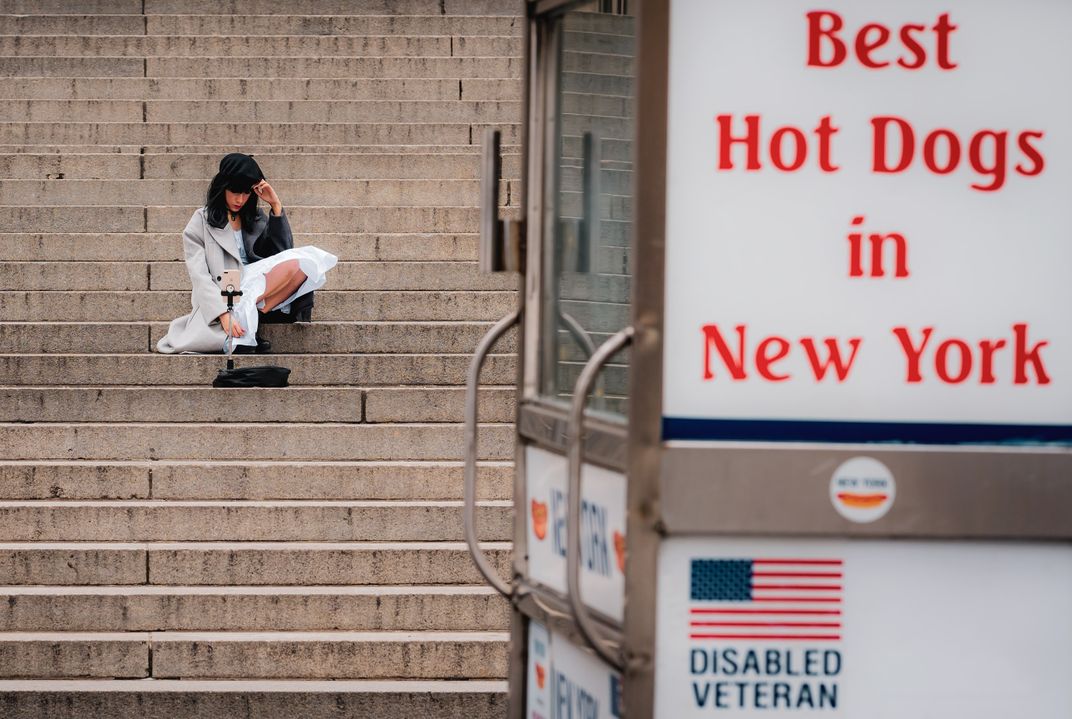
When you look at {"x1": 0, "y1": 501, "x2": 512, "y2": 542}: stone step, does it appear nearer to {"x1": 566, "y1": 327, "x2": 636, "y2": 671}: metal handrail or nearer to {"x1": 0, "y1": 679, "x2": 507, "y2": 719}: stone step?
{"x1": 0, "y1": 679, "x2": 507, "y2": 719}: stone step

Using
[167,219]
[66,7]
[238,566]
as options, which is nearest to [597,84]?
[238,566]

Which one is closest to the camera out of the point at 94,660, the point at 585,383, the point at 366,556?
the point at 585,383

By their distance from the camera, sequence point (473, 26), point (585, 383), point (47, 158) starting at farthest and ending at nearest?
point (473, 26) < point (47, 158) < point (585, 383)

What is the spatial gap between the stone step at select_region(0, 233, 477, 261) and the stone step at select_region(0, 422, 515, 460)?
7.05ft

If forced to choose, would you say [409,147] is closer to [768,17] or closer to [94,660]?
[94,660]

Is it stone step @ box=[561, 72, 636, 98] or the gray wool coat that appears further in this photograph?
the gray wool coat

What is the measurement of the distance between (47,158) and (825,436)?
27.6 feet

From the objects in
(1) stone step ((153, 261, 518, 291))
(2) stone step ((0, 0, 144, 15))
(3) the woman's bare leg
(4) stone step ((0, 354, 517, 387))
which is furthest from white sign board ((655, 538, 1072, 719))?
(2) stone step ((0, 0, 144, 15))

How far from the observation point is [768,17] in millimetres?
3199

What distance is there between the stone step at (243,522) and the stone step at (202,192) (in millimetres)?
3444

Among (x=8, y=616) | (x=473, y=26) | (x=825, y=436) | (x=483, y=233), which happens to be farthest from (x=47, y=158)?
(x=825, y=436)

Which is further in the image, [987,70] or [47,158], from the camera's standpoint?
[47,158]

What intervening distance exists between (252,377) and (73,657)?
2055mm

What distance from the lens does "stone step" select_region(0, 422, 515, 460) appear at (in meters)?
7.64
